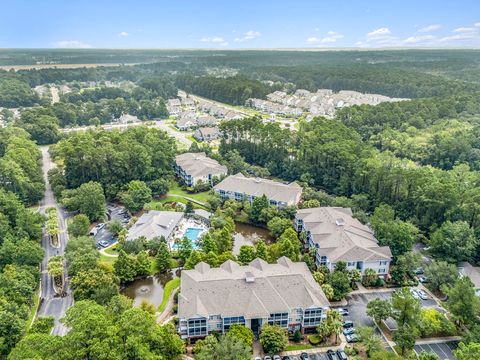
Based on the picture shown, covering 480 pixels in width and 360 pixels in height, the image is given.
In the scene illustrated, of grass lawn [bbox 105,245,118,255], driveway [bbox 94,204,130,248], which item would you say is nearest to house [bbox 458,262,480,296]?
grass lawn [bbox 105,245,118,255]

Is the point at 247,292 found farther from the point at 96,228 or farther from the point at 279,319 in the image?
the point at 96,228

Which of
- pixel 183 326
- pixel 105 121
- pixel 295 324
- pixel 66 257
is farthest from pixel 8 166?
pixel 105 121

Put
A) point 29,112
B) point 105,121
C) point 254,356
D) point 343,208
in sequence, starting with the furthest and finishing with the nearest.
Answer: point 105,121 < point 29,112 < point 343,208 < point 254,356

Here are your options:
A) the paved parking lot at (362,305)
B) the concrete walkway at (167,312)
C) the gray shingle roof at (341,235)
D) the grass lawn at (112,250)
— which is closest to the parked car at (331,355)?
the paved parking lot at (362,305)

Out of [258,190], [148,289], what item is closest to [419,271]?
[258,190]

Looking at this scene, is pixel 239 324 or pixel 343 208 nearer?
pixel 239 324

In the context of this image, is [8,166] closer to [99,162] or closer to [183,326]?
[99,162]
